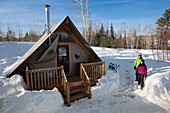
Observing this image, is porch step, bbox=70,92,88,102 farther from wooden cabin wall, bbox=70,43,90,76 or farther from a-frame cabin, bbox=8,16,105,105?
wooden cabin wall, bbox=70,43,90,76

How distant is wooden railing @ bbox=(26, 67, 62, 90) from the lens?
6.08m

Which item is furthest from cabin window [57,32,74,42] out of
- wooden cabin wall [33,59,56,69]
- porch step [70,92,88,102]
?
porch step [70,92,88,102]

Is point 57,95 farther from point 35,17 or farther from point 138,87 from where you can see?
point 35,17

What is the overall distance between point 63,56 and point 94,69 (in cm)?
181

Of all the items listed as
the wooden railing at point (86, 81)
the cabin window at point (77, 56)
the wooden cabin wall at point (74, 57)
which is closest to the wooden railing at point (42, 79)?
the wooden railing at point (86, 81)

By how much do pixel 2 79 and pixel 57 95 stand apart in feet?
8.13

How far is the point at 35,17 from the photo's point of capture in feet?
116

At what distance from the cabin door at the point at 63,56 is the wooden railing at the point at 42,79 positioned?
3.46 ft

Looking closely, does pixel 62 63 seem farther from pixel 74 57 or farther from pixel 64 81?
pixel 64 81

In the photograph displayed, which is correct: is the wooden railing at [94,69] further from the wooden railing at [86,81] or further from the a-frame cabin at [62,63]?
the wooden railing at [86,81]

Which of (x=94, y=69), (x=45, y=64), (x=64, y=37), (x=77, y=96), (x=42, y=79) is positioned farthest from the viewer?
(x=94, y=69)

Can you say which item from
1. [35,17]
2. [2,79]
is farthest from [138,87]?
[35,17]

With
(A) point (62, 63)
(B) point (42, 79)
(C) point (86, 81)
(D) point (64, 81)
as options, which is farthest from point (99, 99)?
(A) point (62, 63)

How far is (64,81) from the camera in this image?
643cm
